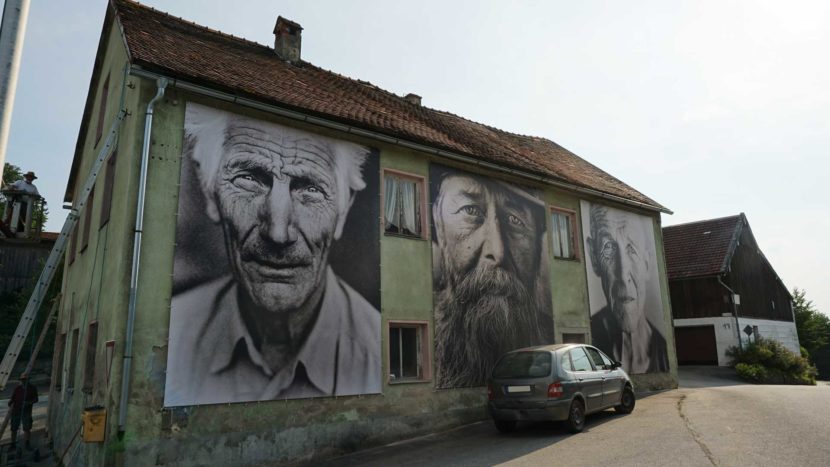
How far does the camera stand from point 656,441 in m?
8.90

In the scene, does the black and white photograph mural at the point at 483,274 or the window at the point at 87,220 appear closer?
the black and white photograph mural at the point at 483,274

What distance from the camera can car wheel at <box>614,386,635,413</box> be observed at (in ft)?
39.5

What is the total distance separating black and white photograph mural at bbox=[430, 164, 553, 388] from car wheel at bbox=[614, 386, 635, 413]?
2.45m

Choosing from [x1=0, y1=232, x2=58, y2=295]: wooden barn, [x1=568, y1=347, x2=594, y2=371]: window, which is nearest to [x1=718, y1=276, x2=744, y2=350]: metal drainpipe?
[x1=568, y1=347, x2=594, y2=371]: window

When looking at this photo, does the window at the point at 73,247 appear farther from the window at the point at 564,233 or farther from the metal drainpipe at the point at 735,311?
the metal drainpipe at the point at 735,311

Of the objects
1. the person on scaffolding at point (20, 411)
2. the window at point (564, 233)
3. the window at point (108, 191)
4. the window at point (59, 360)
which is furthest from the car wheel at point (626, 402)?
the person on scaffolding at point (20, 411)

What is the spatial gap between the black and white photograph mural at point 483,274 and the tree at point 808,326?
29.5 metres

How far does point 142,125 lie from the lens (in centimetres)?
899

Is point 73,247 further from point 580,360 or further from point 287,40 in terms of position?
point 580,360

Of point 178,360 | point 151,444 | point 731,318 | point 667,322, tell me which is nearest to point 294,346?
point 178,360

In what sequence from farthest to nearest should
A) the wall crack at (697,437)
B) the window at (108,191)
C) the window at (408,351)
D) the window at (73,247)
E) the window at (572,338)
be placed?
the window at (572,338) < the window at (73,247) < the window at (408,351) < the window at (108,191) < the wall crack at (697,437)

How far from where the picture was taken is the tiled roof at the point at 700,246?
91.6 feet

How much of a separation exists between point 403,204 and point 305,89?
10.9ft

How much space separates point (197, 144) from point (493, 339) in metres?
7.60
